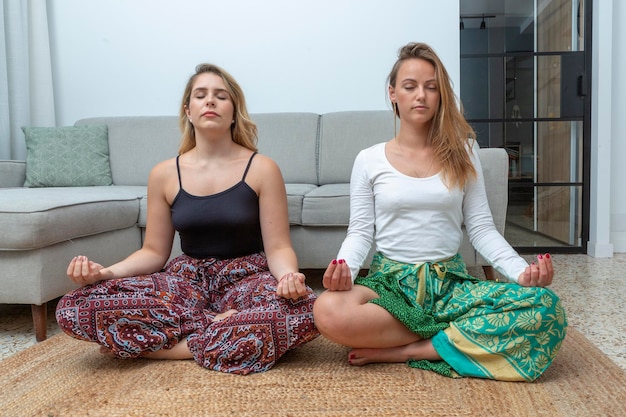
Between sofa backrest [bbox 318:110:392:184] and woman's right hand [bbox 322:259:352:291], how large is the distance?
1.50 metres

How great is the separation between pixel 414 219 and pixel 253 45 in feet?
6.74

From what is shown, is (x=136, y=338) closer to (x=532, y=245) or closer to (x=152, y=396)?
(x=152, y=396)

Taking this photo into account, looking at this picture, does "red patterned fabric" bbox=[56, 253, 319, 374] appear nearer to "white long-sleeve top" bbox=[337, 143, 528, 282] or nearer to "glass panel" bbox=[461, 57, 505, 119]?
"white long-sleeve top" bbox=[337, 143, 528, 282]

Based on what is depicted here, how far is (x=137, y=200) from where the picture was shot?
229 centimetres

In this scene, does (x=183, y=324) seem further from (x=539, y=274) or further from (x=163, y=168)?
(x=539, y=274)

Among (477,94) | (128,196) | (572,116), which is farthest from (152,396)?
(572,116)

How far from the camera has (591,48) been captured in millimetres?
3104

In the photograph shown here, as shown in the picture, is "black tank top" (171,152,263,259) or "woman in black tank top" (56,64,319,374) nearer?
"woman in black tank top" (56,64,319,374)

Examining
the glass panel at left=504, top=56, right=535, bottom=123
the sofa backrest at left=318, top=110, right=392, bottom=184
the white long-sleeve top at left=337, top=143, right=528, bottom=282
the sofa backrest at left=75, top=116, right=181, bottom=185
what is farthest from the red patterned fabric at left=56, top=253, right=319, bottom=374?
the glass panel at left=504, top=56, right=535, bottom=123

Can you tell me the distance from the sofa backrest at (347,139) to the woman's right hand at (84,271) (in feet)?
5.17

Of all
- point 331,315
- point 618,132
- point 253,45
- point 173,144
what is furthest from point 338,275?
point 618,132

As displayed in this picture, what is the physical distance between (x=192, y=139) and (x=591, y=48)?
2.45 m

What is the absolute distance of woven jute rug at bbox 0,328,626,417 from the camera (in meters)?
1.15

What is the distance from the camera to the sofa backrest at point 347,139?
2.79 meters
